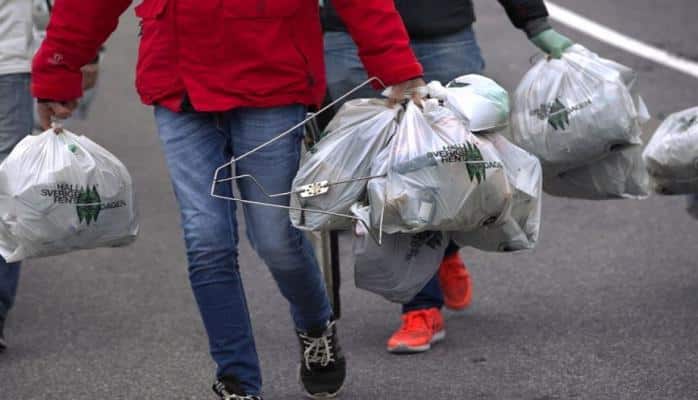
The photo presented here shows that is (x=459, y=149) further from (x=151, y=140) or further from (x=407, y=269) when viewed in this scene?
(x=151, y=140)

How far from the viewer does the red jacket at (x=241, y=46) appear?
427 cm

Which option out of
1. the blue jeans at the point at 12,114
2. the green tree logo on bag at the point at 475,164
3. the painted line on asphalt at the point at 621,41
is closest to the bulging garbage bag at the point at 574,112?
the green tree logo on bag at the point at 475,164

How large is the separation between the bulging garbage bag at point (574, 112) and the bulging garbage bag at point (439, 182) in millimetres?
872

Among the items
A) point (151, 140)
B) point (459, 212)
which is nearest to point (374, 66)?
point (459, 212)

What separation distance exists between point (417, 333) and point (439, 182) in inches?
56.4

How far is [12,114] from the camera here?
546 centimetres

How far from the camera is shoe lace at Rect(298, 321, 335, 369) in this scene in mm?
4801

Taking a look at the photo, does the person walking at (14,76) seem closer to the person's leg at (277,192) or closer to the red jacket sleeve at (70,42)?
the red jacket sleeve at (70,42)

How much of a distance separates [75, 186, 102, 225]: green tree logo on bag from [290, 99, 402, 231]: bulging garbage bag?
0.76m

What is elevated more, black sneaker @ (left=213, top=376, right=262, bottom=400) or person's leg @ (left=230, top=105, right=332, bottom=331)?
person's leg @ (left=230, top=105, right=332, bottom=331)

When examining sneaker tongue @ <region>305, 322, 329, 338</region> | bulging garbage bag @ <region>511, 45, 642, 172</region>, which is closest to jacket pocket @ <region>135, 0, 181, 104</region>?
sneaker tongue @ <region>305, 322, 329, 338</region>

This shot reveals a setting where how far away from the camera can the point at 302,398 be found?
4938 mm

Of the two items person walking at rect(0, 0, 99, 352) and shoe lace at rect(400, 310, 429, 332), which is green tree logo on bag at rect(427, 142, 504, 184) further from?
person walking at rect(0, 0, 99, 352)

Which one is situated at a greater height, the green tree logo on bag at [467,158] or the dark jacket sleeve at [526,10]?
the dark jacket sleeve at [526,10]
